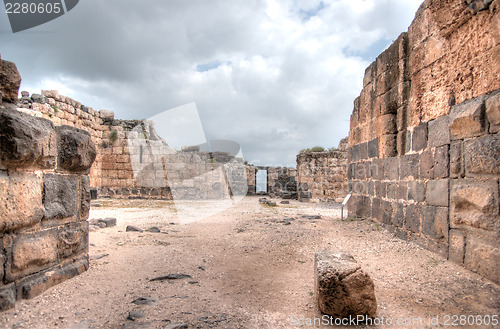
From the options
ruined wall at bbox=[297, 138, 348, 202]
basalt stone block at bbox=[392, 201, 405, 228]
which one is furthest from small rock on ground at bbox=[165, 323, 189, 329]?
ruined wall at bbox=[297, 138, 348, 202]

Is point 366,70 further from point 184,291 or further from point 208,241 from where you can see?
point 184,291

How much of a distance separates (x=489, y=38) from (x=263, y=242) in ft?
13.8

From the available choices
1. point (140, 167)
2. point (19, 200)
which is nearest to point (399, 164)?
point (19, 200)

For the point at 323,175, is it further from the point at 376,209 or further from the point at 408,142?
the point at 408,142

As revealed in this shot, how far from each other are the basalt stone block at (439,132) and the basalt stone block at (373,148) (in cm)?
196

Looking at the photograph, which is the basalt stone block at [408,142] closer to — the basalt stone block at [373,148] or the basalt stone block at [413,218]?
the basalt stone block at [413,218]

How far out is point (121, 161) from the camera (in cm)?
1518

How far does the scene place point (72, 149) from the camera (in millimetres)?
3209

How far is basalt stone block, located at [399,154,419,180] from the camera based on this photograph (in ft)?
16.0

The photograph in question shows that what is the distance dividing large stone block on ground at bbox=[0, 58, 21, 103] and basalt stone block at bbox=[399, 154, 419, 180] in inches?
208

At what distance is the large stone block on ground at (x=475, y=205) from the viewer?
304 cm

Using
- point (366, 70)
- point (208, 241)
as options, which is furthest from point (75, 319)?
point (366, 70)

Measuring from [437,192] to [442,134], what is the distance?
0.80m

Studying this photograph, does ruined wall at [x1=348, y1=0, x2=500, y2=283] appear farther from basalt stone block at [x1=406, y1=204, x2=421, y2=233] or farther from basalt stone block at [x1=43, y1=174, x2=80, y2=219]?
basalt stone block at [x1=43, y1=174, x2=80, y2=219]
